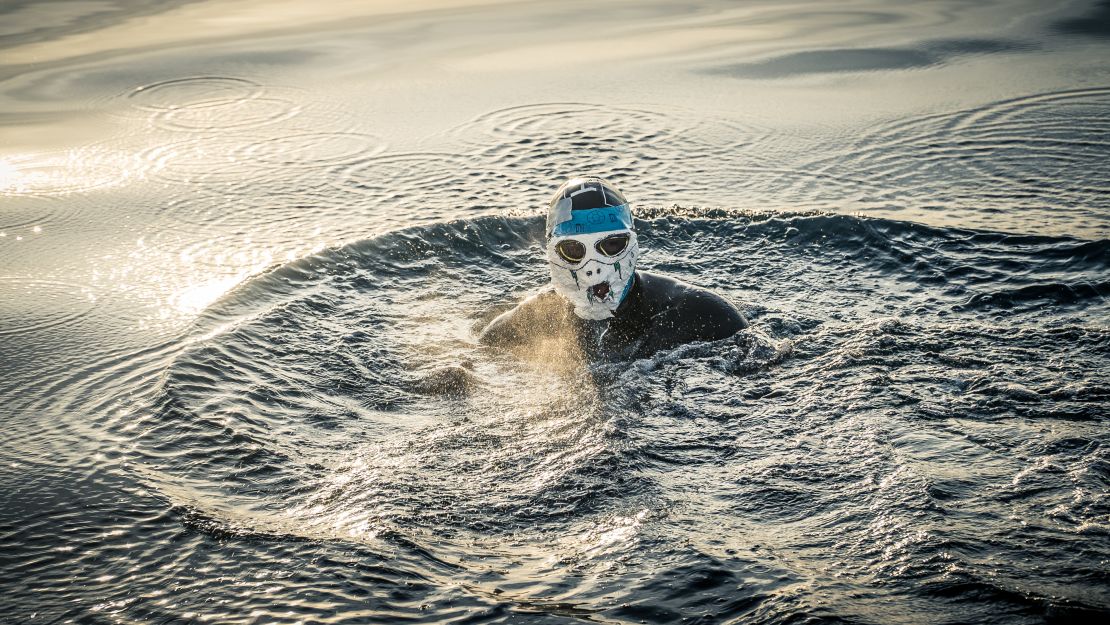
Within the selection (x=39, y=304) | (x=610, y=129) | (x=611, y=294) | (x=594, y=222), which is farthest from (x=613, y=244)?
(x=39, y=304)

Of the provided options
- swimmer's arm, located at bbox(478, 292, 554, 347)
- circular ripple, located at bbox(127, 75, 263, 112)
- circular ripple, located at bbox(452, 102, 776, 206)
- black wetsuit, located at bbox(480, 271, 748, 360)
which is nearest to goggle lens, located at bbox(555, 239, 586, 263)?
black wetsuit, located at bbox(480, 271, 748, 360)

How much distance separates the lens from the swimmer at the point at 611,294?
798 cm

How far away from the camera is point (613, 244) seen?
8.00 meters

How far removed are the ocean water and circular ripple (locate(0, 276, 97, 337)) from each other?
0.16ft

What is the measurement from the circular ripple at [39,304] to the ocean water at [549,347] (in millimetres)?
48

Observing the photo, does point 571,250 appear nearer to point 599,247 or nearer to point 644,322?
point 599,247

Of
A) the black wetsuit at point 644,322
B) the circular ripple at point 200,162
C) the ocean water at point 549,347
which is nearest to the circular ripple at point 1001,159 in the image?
the ocean water at point 549,347

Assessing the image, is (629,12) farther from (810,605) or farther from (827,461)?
(810,605)

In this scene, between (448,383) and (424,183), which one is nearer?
(448,383)

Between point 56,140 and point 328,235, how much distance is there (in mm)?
5125

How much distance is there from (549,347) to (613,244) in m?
1.04

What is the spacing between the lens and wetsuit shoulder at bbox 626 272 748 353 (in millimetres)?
7988

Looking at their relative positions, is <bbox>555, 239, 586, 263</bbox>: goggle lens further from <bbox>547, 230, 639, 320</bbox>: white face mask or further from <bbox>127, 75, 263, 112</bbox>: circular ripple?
<bbox>127, 75, 263, 112</bbox>: circular ripple

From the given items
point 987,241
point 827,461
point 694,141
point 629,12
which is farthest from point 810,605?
point 629,12
